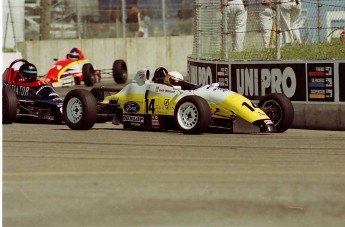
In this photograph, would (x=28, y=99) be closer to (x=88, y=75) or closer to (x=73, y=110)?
(x=73, y=110)

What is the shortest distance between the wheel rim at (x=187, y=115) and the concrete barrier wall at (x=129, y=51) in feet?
64.2

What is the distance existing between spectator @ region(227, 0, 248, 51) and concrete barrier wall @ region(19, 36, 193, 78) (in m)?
16.6

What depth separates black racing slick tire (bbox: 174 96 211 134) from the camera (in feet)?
50.0

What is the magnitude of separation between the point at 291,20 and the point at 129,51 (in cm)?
1847

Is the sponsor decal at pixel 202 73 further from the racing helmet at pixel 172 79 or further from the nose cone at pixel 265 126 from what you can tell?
the nose cone at pixel 265 126

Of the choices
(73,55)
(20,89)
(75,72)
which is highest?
(73,55)

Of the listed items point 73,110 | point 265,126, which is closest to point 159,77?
point 73,110

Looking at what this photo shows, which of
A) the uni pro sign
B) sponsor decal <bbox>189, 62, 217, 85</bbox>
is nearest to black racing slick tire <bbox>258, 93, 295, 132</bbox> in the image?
the uni pro sign

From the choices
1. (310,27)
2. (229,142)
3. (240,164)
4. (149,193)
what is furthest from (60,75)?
(149,193)

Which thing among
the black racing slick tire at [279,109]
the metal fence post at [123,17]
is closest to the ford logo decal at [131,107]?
the black racing slick tire at [279,109]

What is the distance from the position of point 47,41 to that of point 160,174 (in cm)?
2421

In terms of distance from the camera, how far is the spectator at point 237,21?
1869 centimetres

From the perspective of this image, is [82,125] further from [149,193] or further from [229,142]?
[149,193]

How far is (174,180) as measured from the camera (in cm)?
1097
